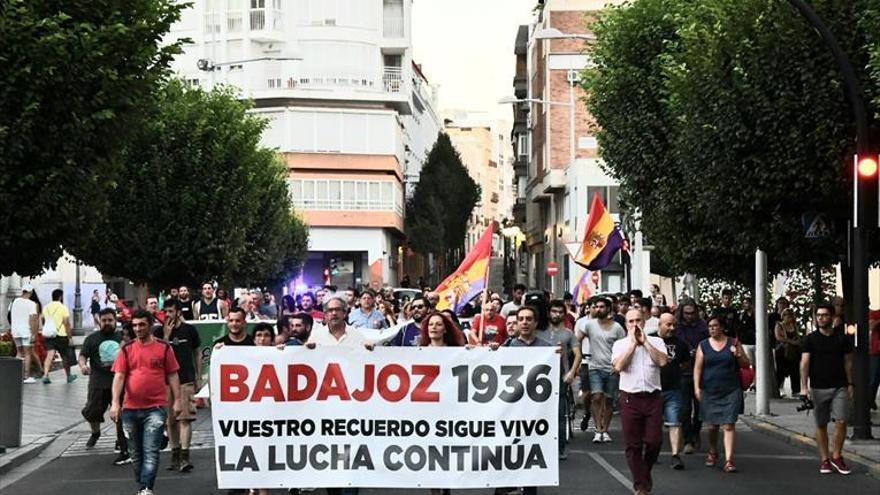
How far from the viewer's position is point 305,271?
83438mm

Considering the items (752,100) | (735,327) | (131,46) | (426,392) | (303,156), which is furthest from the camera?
(303,156)

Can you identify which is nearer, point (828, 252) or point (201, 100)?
point (828, 252)

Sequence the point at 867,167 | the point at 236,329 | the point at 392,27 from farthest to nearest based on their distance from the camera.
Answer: the point at 392,27
the point at 867,167
the point at 236,329

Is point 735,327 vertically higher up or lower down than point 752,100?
lower down

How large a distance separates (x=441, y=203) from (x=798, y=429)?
272ft

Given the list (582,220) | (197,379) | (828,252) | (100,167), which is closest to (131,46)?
(100,167)

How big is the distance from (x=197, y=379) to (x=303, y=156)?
61.5 metres

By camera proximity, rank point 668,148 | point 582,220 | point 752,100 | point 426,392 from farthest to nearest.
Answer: point 582,220 < point 668,148 < point 752,100 < point 426,392

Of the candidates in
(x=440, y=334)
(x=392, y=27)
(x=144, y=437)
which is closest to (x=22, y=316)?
(x=144, y=437)

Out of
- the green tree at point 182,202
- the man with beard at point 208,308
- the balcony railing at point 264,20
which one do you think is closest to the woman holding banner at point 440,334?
the man with beard at point 208,308

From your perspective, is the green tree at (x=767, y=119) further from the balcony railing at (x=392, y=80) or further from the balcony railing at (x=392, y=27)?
the balcony railing at (x=392, y=27)

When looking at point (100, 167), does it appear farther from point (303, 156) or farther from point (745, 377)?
point (303, 156)

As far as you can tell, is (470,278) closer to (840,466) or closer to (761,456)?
(761,456)

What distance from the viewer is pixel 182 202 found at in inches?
1714
